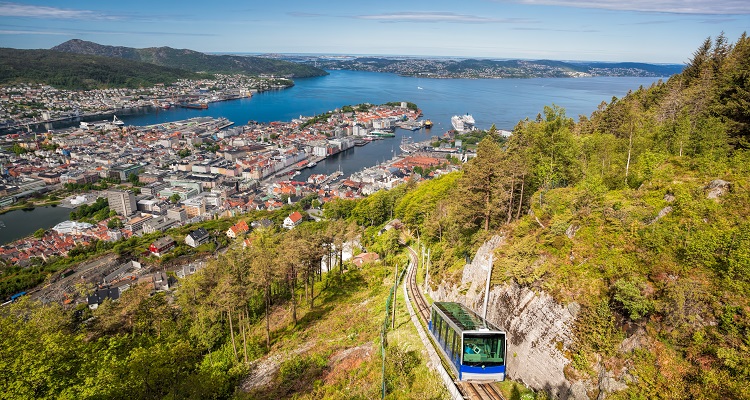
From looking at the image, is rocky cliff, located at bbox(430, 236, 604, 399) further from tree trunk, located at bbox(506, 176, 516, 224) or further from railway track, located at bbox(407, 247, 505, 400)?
tree trunk, located at bbox(506, 176, 516, 224)

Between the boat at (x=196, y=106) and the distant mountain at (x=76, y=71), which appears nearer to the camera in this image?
the boat at (x=196, y=106)

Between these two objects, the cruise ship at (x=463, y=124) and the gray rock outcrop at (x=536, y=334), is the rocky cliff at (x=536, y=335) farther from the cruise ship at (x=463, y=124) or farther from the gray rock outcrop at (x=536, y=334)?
the cruise ship at (x=463, y=124)

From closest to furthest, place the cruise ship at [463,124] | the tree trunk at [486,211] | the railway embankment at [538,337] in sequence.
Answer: the railway embankment at [538,337] < the tree trunk at [486,211] < the cruise ship at [463,124]

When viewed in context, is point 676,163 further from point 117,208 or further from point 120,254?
point 117,208

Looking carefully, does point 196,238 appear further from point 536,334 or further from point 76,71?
point 76,71

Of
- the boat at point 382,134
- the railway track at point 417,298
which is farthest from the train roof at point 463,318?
the boat at point 382,134
